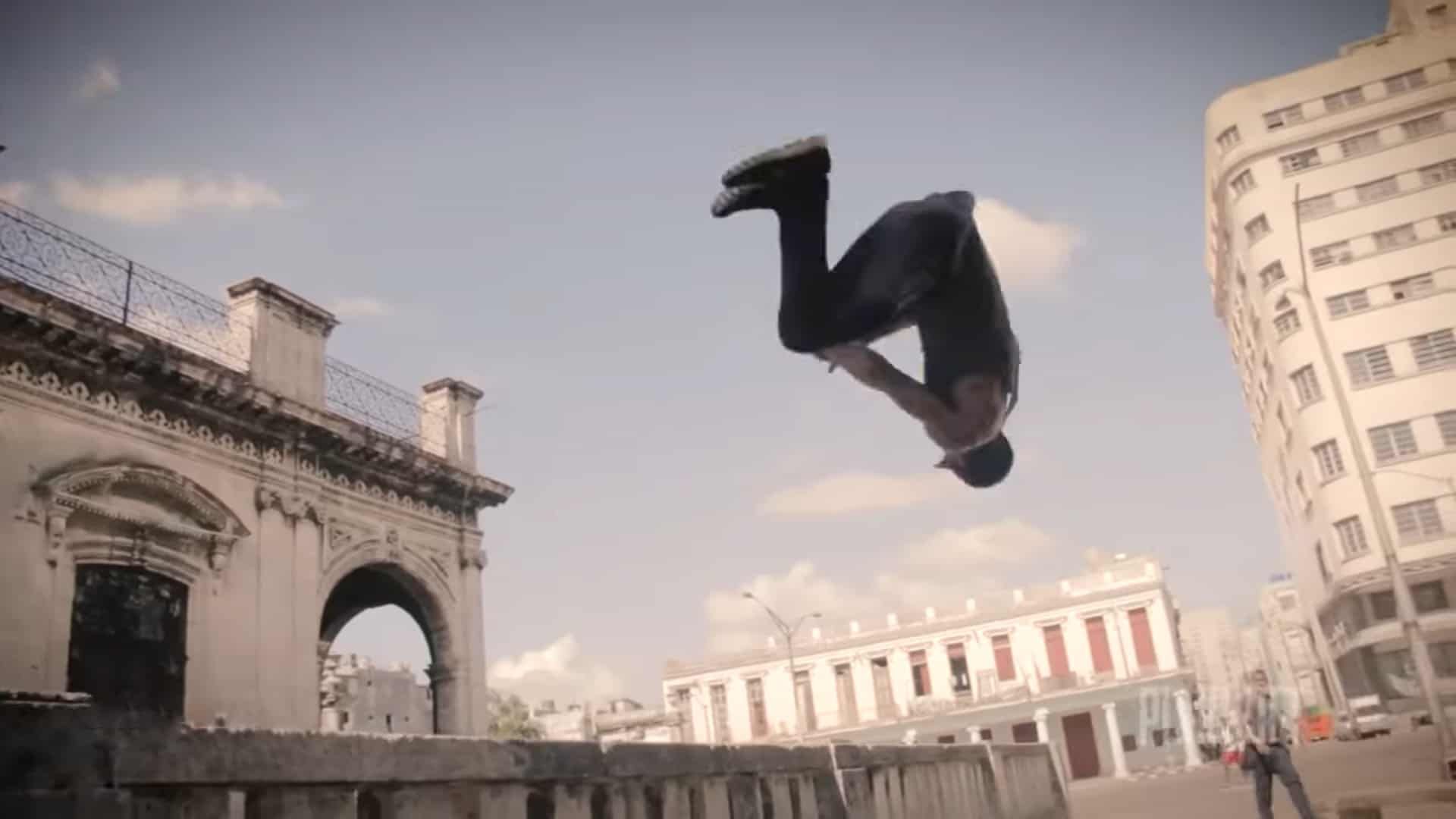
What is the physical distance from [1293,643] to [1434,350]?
176 ft

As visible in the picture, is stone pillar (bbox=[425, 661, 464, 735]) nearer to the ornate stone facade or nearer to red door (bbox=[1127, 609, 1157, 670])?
the ornate stone facade

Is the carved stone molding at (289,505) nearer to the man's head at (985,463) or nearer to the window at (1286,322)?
the man's head at (985,463)

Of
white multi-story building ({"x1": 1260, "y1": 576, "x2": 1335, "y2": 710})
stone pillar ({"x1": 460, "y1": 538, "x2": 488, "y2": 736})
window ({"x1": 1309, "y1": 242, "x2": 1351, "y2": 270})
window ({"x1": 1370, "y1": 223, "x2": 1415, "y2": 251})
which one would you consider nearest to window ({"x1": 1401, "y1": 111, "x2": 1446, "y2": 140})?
window ({"x1": 1370, "y1": 223, "x2": 1415, "y2": 251})

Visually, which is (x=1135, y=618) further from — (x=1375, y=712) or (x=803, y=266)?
(x=803, y=266)

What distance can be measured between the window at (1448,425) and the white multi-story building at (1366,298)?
0.18 ft

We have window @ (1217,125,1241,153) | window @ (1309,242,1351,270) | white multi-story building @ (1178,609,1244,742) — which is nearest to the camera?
white multi-story building @ (1178,609,1244,742)

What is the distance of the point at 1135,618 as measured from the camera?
47.5 meters

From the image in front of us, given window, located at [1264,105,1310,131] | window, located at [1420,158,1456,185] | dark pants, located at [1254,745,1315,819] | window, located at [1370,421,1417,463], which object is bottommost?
dark pants, located at [1254,745,1315,819]

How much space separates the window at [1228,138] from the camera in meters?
44.5

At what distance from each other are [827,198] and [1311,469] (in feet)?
150

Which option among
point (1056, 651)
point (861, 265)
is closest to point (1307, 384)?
point (1056, 651)

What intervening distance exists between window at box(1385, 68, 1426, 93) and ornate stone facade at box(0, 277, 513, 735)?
42.6m

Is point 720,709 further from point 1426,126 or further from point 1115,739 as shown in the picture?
point 1426,126

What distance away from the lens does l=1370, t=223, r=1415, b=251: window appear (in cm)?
3909
